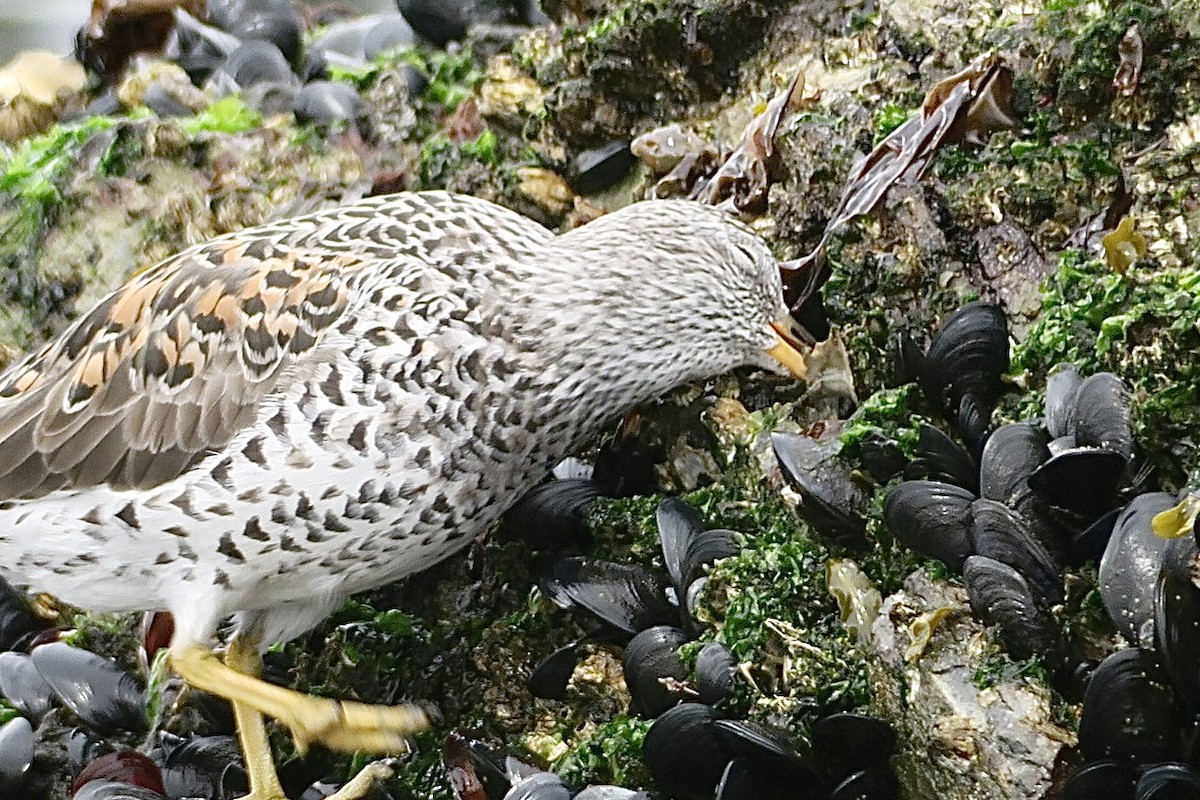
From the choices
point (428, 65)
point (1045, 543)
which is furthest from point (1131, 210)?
point (428, 65)

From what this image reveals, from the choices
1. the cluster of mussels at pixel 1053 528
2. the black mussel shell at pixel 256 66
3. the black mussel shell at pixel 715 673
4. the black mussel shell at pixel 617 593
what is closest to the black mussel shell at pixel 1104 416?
the cluster of mussels at pixel 1053 528

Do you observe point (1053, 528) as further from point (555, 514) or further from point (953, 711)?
point (555, 514)

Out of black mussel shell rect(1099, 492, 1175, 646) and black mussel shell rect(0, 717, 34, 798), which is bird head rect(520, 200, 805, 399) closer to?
black mussel shell rect(1099, 492, 1175, 646)

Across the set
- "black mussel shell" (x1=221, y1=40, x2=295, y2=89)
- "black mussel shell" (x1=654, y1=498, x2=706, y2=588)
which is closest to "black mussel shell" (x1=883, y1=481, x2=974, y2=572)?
"black mussel shell" (x1=654, y1=498, x2=706, y2=588)

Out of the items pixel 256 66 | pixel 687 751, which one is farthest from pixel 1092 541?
pixel 256 66

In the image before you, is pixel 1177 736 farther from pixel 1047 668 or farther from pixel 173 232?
pixel 173 232

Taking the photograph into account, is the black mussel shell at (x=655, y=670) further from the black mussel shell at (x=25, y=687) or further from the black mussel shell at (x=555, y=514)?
the black mussel shell at (x=25, y=687)
